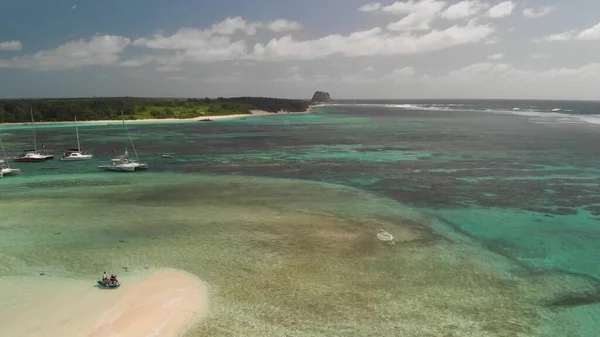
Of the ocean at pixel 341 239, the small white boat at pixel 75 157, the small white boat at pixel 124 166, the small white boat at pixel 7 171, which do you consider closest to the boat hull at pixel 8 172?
the small white boat at pixel 7 171

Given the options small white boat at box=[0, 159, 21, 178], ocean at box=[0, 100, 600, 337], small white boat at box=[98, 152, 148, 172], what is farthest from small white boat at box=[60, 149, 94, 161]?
small white boat at box=[98, 152, 148, 172]

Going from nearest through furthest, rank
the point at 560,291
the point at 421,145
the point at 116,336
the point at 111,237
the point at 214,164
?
1. the point at 116,336
2. the point at 560,291
3. the point at 111,237
4. the point at 214,164
5. the point at 421,145

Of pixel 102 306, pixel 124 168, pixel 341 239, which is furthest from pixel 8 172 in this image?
pixel 341 239

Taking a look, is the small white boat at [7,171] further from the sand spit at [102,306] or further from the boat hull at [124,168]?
the sand spit at [102,306]

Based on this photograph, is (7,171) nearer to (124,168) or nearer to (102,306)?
(124,168)

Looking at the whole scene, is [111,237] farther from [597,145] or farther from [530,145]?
[597,145]

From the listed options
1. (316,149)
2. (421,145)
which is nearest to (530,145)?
(421,145)
